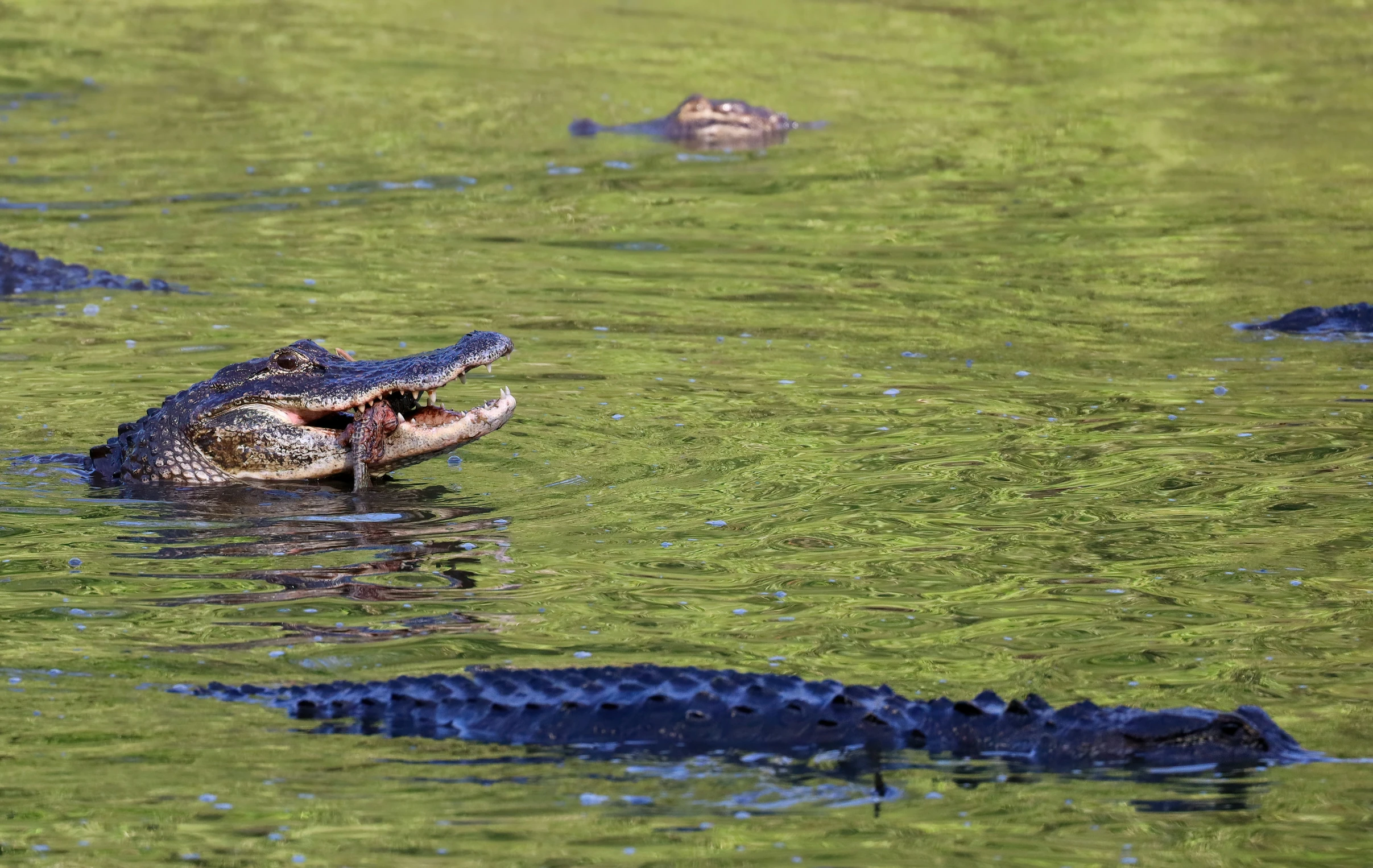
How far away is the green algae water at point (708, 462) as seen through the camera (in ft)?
16.9

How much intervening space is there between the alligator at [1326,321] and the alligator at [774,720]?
23.8 ft

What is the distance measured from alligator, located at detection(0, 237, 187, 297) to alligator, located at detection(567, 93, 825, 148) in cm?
769

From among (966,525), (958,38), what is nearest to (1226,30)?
(958,38)

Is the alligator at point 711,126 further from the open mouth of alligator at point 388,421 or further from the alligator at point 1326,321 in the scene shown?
the open mouth of alligator at point 388,421

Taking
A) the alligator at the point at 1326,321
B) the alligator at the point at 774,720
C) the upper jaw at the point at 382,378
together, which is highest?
the upper jaw at the point at 382,378

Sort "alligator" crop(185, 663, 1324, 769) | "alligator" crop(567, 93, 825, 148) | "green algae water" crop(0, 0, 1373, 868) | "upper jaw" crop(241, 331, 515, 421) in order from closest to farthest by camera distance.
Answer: "green algae water" crop(0, 0, 1373, 868) → "alligator" crop(185, 663, 1324, 769) → "upper jaw" crop(241, 331, 515, 421) → "alligator" crop(567, 93, 825, 148)

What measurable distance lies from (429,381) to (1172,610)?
3.47 m

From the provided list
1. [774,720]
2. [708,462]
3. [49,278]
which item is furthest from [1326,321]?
[49,278]

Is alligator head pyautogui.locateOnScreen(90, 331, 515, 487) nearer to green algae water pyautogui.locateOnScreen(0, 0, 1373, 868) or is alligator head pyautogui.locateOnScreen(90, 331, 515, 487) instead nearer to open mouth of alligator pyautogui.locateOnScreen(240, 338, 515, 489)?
open mouth of alligator pyautogui.locateOnScreen(240, 338, 515, 489)

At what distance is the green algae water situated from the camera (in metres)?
5.16

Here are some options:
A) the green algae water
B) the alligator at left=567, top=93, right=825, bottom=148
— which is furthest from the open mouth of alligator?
the alligator at left=567, top=93, right=825, bottom=148

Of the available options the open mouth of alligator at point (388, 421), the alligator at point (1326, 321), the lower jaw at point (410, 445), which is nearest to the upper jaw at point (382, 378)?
the open mouth of alligator at point (388, 421)

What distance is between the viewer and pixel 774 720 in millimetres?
5426

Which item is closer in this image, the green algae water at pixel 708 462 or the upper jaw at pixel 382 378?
the green algae water at pixel 708 462
